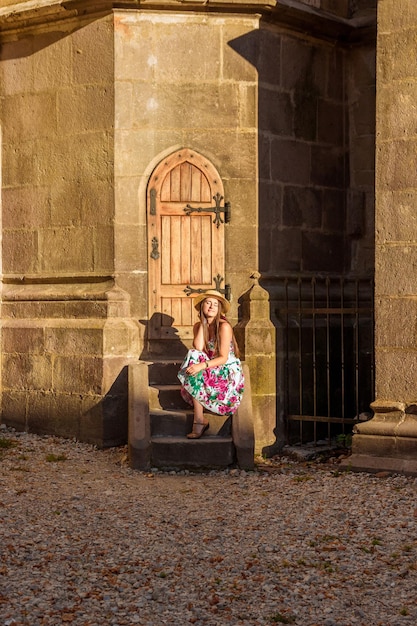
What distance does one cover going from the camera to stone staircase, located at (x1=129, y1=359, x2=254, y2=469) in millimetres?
7652

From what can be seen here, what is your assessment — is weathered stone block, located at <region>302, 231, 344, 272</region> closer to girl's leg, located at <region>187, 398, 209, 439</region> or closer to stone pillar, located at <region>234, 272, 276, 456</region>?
stone pillar, located at <region>234, 272, 276, 456</region>

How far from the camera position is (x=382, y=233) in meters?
7.32

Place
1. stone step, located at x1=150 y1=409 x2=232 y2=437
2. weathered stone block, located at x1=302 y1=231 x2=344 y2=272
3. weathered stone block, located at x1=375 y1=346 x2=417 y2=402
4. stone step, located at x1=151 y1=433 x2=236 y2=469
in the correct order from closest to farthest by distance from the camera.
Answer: weathered stone block, located at x1=375 y1=346 x2=417 y2=402
stone step, located at x1=151 y1=433 x2=236 y2=469
stone step, located at x1=150 y1=409 x2=232 y2=437
weathered stone block, located at x1=302 y1=231 x2=344 y2=272

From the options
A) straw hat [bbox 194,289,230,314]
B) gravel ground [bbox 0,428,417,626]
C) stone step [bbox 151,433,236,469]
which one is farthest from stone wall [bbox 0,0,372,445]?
gravel ground [bbox 0,428,417,626]

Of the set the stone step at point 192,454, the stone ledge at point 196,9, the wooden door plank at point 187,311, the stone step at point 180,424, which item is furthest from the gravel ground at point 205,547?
the stone ledge at point 196,9

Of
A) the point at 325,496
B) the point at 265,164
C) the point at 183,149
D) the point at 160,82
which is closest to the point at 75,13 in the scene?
the point at 160,82

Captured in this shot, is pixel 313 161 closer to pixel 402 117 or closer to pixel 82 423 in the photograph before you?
pixel 402 117

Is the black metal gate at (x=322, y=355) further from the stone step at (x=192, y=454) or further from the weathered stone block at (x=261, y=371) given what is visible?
the stone step at (x=192, y=454)

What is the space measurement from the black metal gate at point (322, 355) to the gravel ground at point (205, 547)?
139 centimetres

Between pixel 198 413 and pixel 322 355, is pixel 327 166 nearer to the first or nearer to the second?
pixel 322 355

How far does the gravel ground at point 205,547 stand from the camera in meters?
4.27

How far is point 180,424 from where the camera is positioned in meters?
8.01

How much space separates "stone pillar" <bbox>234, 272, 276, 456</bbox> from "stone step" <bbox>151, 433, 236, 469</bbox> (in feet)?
3.59

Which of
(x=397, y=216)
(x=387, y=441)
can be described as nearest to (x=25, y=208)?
(x=397, y=216)
